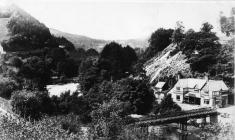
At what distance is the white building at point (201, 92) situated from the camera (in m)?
49.9

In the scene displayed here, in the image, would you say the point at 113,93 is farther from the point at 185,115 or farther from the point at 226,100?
the point at 226,100

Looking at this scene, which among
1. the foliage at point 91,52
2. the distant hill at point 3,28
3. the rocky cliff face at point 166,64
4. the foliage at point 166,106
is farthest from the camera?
the foliage at point 91,52

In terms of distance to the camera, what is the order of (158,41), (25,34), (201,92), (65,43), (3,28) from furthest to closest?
(65,43) < (158,41) < (3,28) < (25,34) < (201,92)

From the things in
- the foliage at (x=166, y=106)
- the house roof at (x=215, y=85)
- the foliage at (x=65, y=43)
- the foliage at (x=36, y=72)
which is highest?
the foliage at (x=65, y=43)

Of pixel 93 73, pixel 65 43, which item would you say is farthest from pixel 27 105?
pixel 65 43

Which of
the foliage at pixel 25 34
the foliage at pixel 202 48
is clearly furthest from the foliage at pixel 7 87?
the foliage at pixel 202 48

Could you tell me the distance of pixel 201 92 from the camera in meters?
52.5

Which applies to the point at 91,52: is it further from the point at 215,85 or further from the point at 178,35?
the point at 215,85

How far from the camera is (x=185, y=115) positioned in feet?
143

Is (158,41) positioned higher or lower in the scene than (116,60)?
higher

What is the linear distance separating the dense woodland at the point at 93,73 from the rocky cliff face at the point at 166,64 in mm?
1593

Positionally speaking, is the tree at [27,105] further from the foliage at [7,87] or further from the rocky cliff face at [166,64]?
the rocky cliff face at [166,64]

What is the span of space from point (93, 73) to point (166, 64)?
19429 mm

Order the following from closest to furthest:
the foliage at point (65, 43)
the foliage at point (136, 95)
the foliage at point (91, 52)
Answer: the foliage at point (136, 95) → the foliage at point (65, 43) → the foliage at point (91, 52)
